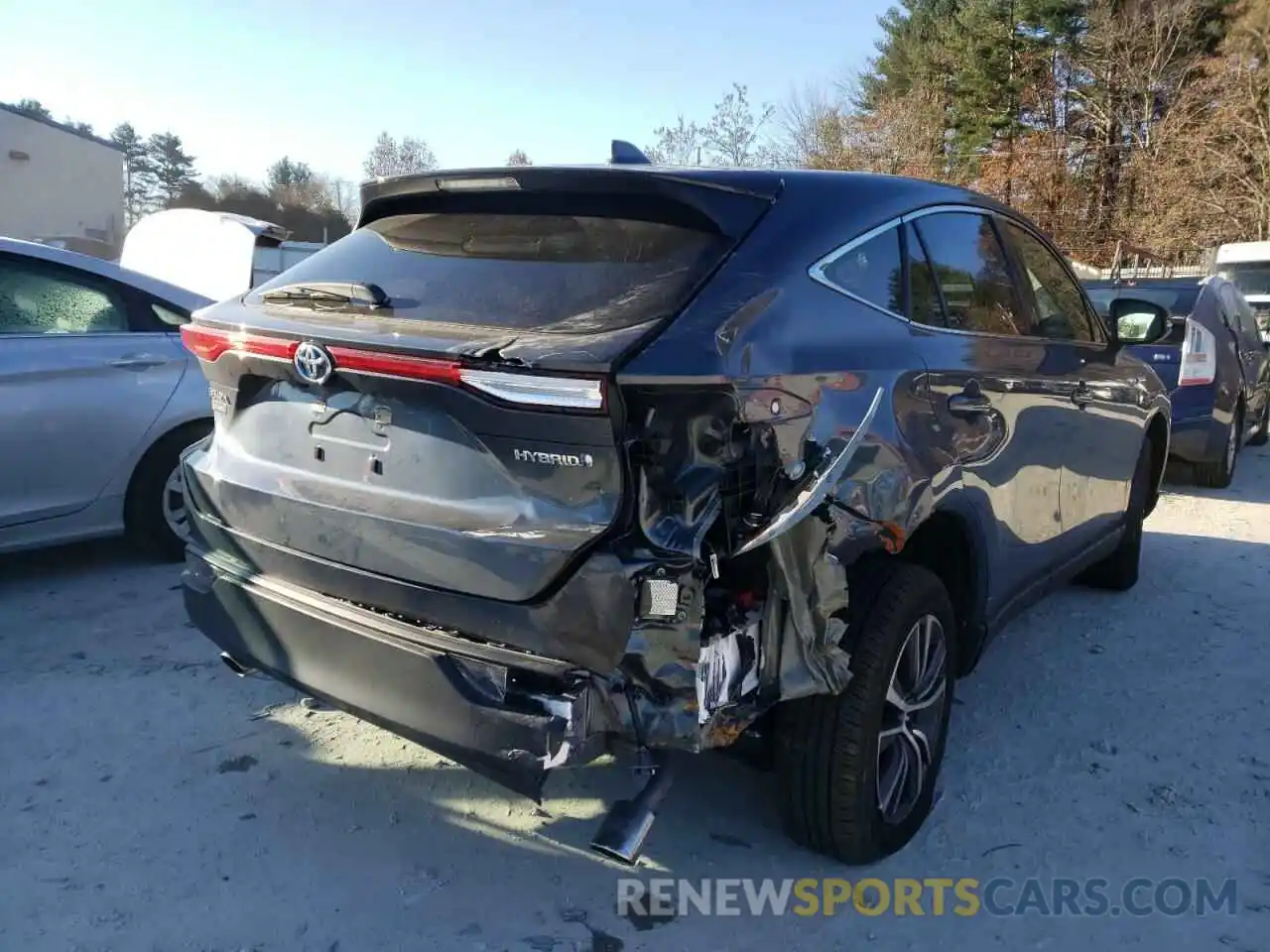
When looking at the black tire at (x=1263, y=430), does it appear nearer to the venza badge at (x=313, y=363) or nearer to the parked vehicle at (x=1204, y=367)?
the parked vehicle at (x=1204, y=367)

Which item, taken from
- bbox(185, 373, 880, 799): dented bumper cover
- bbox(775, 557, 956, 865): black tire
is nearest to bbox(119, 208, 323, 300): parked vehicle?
bbox(185, 373, 880, 799): dented bumper cover

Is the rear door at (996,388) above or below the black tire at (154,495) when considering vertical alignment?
above

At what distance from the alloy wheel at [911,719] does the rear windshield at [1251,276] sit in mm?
12502

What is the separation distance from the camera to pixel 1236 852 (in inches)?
117

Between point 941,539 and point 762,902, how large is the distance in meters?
1.20

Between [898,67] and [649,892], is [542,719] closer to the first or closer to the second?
[649,892]

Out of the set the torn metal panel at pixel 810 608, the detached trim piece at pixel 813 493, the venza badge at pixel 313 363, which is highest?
the venza badge at pixel 313 363

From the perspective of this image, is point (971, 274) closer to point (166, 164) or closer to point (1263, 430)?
point (1263, 430)

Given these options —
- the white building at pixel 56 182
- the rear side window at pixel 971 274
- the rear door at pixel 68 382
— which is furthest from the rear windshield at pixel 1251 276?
the white building at pixel 56 182

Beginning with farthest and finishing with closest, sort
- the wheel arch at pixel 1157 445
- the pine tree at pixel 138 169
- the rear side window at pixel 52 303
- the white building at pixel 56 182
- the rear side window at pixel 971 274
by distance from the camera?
1. the pine tree at pixel 138 169
2. the white building at pixel 56 182
3. the wheel arch at pixel 1157 445
4. the rear side window at pixel 52 303
5. the rear side window at pixel 971 274

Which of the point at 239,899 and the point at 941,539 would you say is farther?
the point at 941,539

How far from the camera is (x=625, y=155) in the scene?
3.17 metres

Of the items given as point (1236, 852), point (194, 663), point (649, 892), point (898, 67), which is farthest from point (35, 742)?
point (898, 67)

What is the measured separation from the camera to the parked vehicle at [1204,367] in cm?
745
